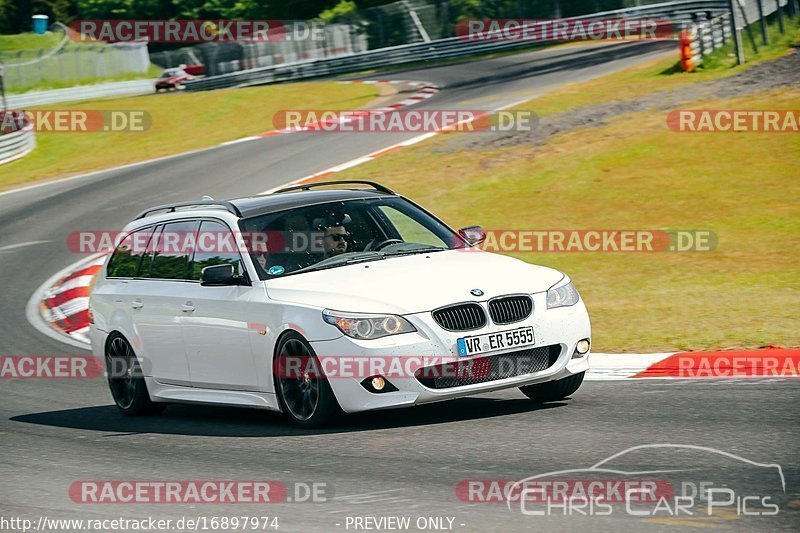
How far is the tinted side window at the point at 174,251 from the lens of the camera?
31.2ft

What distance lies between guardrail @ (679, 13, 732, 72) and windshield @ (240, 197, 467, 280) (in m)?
21.5

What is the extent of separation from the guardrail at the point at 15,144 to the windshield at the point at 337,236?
2490 centimetres

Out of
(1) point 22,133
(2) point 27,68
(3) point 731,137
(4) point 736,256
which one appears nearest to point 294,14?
(2) point 27,68

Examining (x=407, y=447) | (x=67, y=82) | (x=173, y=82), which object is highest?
(x=407, y=447)

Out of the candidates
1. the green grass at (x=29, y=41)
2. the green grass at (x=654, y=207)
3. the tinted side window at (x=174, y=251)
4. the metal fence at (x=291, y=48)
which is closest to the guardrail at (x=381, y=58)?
the metal fence at (x=291, y=48)

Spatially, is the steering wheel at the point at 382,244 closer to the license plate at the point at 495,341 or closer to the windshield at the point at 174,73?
the license plate at the point at 495,341

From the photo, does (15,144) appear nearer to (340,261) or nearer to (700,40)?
(700,40)

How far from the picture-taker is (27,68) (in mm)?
59531

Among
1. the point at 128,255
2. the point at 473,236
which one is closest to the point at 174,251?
the point at 128,255

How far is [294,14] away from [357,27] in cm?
2335

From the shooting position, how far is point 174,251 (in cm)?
971

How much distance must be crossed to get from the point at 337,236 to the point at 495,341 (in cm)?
169

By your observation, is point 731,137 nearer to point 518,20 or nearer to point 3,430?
point 3,430

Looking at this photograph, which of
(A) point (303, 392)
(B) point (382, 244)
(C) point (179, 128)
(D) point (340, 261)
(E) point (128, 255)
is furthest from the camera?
(C) point (179, 128)
